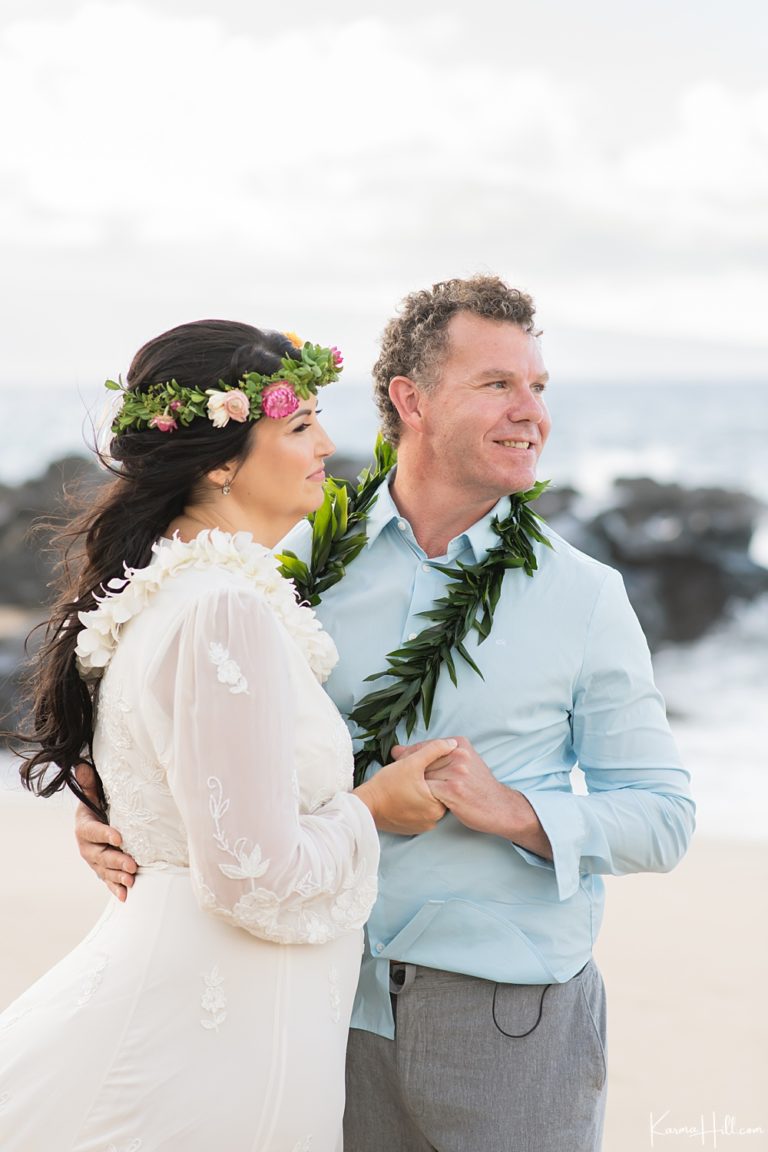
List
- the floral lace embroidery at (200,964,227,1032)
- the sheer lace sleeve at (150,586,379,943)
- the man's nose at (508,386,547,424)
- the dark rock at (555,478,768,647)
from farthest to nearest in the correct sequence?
the dark rock at (555,478,768,647)
the man's nose at (508,386,547,424)
the floral lace embroidery at (200,964,227,1032)
the sheer lace sleeve at (150,586,379,943)

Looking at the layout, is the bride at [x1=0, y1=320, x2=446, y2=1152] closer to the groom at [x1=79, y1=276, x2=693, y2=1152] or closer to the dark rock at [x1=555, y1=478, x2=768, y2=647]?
the groom at [x1=79, y1=276, x2=693, y2=1152]

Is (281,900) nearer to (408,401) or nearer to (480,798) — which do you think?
(480,798)

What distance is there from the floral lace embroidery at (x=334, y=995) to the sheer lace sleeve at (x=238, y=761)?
0.63ft

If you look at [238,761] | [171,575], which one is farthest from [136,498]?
[238,761]

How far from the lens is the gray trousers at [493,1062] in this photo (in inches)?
103

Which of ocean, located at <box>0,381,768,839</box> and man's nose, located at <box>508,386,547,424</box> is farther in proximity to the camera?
ocean, located at <box>0,381,768,839</box>

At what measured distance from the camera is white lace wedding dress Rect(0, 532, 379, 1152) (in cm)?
208

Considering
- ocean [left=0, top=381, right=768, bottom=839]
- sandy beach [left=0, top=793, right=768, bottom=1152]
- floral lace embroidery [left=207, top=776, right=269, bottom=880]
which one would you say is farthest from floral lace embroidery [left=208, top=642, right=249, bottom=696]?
ocean [left=0, top=381, right=768, bottom=839]

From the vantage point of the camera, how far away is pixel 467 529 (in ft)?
9.73

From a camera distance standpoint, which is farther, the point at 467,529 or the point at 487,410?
the point at 467,529

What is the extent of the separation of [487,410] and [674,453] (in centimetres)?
3379

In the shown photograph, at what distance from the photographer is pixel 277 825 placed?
2.08m

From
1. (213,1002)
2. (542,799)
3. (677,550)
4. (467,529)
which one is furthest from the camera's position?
(677,550)

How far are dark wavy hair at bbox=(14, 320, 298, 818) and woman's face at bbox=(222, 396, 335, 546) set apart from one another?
0.12ft
